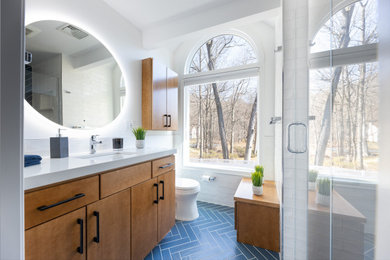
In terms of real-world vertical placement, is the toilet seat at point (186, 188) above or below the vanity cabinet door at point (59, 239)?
below

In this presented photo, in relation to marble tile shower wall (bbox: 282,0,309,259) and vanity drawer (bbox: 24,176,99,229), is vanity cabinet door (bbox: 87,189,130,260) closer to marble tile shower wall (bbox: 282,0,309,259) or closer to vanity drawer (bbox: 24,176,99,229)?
vanity drawer (bbox: 24,176,99,229)

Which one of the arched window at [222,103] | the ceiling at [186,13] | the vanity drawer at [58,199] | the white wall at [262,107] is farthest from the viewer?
the arched window at [222,103]

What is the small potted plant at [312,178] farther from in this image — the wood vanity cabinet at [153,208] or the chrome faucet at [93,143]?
the chrome faucet at [93,143]

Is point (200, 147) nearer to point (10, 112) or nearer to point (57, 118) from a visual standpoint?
point (57, 118)

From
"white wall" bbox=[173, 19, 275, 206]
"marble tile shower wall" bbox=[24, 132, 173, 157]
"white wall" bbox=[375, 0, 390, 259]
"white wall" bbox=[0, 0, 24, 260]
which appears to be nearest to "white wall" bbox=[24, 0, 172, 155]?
"marble tile shower wall" bbox=[24, 132, 173, 157]

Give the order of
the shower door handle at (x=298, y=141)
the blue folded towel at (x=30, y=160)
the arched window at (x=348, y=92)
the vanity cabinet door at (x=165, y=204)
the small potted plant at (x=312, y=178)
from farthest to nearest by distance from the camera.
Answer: the vanity cabinet door at (x=165, y=204)
the shower door handle at (x=298, y=141)
the small potted plant at (x=312, y=178)
the blue folded towel at (x=30, y=160)
the arched window at (x=348, y=92)

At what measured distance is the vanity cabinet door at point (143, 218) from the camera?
1288 millimetres

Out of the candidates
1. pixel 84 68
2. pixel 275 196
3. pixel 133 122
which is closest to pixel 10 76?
pixel 84 68

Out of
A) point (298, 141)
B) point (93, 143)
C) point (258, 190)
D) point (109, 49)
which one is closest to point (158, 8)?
point (109, 49)

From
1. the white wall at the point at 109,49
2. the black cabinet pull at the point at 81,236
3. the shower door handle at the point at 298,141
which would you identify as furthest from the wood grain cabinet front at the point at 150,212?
the shower door handle at the point at 298,141

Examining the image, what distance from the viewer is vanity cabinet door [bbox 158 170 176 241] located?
1605 millimetres

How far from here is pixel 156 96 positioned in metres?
2.28

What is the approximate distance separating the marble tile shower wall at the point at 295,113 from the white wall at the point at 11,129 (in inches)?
56.8

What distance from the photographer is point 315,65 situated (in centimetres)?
102
